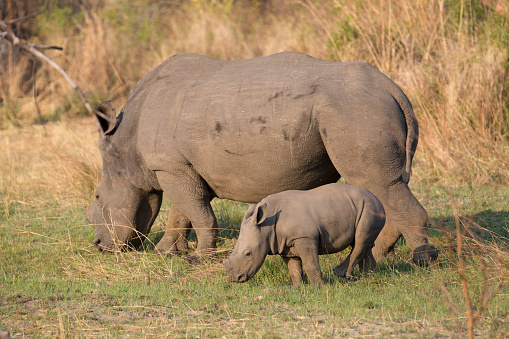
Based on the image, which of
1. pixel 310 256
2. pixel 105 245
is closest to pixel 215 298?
pixel 310 256

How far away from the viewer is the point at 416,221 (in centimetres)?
535

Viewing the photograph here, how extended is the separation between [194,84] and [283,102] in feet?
3.20

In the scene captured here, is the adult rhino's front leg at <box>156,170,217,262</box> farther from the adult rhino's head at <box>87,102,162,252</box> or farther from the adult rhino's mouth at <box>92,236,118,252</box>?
the adult rhino's mouth at <box>92,236,118,252</box>

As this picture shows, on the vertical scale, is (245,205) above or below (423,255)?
below

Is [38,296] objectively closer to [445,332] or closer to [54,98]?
→ [445,332]

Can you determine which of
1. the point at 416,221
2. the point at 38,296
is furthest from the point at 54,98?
the point at 416,221

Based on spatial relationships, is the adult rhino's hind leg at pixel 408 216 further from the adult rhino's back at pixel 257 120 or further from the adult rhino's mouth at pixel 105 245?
the adult rhino's mouth at pixel 105 245

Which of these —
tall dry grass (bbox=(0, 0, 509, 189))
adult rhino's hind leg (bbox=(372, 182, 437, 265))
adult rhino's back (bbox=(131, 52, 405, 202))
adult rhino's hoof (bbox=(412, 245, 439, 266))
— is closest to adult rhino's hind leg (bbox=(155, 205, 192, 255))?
adult rhino's back (bbox=(131, 52, 405, 202))

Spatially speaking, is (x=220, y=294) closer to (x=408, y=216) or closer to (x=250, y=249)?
(x=250, y=249)

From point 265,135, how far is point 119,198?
6.05 ft

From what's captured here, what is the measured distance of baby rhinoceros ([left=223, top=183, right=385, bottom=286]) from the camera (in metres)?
4.82

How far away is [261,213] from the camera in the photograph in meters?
4.82

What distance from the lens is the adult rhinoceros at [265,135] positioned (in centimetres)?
523

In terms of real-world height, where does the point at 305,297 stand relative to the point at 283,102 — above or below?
below
